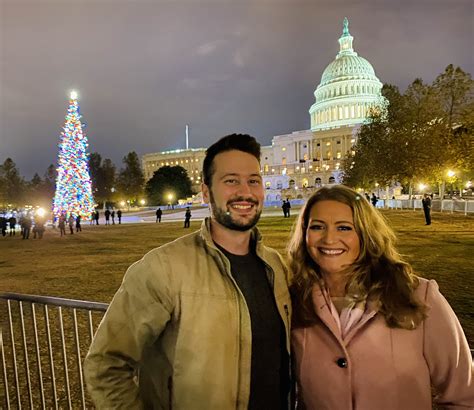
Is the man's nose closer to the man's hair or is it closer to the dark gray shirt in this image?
the man's hair

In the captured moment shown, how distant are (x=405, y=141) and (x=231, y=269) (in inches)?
1438

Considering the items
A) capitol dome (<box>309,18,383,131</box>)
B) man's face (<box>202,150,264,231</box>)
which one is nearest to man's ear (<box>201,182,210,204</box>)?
man's face (<box>202,150,264,231</box>)

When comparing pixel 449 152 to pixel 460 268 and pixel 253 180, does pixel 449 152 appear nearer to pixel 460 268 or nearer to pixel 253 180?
pixel 460 268

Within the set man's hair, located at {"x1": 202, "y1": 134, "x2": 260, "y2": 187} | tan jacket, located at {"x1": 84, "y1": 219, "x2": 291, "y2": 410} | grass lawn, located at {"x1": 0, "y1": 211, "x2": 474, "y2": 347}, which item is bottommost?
grass lawn, located at {"x1": 0, "y1": 211, "x2": 474, "y2": 347}

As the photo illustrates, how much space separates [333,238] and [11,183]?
101m

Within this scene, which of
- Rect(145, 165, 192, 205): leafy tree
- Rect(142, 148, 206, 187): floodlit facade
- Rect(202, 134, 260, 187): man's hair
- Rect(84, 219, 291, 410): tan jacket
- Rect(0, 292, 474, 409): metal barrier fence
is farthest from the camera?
Rect(142, 148, 206, 187): floodlit facade

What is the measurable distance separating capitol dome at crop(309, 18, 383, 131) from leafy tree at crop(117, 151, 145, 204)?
59.5m

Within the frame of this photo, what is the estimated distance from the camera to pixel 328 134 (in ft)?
375

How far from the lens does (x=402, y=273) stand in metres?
2.53

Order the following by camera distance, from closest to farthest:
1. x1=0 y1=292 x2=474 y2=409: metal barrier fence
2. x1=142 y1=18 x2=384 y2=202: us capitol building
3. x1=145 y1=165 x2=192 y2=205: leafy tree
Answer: x1=0 y1=292 x2=474 y2=409: metal barrier fence, x1=145 y1=165 x2=192 y2=205: leafy tree, x1=142 y1=18 x2=384 y2=202: us capitol building

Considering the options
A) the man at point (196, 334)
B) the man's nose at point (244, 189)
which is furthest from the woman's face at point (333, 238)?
the man's nose at point (244, 189)

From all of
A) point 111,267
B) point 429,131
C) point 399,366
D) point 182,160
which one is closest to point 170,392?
point 399,366

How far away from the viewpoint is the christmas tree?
128 ft

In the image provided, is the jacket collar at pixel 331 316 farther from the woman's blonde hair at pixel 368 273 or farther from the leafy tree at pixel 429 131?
the leafy tree at pixel 429 131
